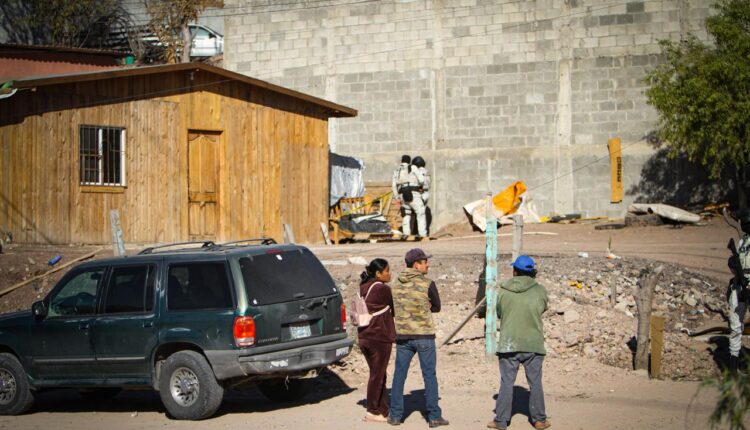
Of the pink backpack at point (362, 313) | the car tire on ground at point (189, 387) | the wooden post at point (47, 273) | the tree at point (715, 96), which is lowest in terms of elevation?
the car tire on ground at point (189, 387)

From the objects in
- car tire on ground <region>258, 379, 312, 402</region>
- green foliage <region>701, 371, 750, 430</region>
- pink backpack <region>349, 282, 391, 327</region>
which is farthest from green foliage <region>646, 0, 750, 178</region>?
green foliage <region>701, 371, 750, 430</region>

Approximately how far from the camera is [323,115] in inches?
981

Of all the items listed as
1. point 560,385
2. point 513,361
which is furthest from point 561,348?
point 513,361

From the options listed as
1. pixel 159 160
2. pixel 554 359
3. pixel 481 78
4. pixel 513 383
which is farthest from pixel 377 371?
pixel 481 78

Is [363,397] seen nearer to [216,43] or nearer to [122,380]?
[122,380]

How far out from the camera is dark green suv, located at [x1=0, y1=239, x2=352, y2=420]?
10.1m

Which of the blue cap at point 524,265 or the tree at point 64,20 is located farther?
the tree at point 64,20

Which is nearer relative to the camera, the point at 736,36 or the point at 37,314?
the point at 37,314

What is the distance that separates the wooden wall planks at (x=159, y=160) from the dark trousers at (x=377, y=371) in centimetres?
1255

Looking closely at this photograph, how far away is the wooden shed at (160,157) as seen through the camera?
2044 cm

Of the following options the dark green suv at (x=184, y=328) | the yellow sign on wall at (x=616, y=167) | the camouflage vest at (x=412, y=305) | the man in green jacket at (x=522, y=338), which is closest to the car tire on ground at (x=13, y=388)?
the dark green suv at (x=184, y=328)

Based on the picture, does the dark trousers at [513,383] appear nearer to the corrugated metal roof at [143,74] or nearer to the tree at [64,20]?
the corrugated metal roof at [143,74]

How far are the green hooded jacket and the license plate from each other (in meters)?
2.27

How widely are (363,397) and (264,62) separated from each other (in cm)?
2383
